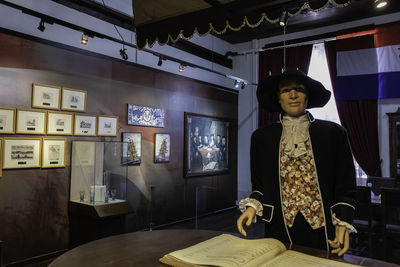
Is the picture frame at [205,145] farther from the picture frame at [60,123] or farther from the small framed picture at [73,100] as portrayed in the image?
the picture frame at [60,123]

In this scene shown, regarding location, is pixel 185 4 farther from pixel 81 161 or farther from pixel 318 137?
pixel 81 161

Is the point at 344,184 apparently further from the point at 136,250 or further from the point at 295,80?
the point at 136,250

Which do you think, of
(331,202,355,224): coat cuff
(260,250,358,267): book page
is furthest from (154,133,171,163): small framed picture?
(260,250,358,267): book page

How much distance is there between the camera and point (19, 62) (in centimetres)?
371

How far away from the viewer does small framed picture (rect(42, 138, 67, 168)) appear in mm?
3914

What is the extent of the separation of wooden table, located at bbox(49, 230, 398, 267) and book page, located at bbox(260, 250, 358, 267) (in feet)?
0.35

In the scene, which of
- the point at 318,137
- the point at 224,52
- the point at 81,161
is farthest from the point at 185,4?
the point at 224,52

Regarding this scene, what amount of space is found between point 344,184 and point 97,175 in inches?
132

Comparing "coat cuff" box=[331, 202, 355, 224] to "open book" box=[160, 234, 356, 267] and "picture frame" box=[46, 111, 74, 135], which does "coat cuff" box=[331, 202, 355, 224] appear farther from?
"picture frame" box=[46, 111, 74, 135]

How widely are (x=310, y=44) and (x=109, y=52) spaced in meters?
4.35

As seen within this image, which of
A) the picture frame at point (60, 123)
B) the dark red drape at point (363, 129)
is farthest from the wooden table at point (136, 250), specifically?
the dark red drape at point (363, 129)

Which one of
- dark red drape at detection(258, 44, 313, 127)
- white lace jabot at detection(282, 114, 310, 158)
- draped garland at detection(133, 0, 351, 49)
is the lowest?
white lace jabot at detection(282, 114, 310, 158)

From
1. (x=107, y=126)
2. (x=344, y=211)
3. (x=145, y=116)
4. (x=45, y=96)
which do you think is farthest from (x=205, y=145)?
(x=344, y=211)

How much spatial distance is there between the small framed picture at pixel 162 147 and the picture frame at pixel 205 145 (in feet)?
1.66
